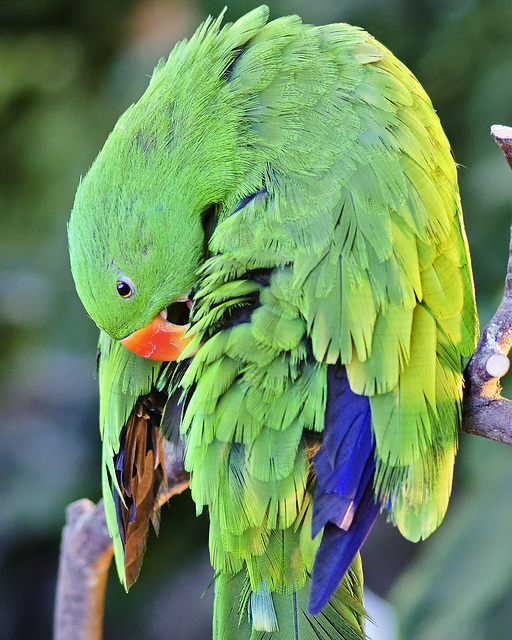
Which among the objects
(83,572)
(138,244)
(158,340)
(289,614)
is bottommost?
(83,572)

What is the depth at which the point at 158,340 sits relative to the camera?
1.27m

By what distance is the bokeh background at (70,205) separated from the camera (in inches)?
85.6

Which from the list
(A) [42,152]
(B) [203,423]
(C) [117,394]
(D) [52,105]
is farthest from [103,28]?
(B) [203,423]

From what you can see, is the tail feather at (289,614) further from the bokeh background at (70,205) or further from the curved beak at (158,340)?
the bokeh background at (70,205)

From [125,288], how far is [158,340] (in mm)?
107

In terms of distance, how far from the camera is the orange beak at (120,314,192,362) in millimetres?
1260

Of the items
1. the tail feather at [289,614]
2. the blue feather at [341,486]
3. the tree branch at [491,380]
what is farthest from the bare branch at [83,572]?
the tree branch at [491,380]

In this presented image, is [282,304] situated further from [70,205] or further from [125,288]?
[70,205]

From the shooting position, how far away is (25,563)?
247 cm

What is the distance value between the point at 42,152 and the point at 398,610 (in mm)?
1780

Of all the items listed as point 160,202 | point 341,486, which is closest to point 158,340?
point 160,202

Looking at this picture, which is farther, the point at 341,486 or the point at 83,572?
the point at 83,572

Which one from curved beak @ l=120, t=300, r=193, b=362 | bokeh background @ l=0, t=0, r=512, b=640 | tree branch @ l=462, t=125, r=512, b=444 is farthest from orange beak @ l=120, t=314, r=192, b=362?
bokeh background @ l=0, t=0, r=512, b=640

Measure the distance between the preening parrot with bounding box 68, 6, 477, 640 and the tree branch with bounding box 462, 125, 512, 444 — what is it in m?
0.04
